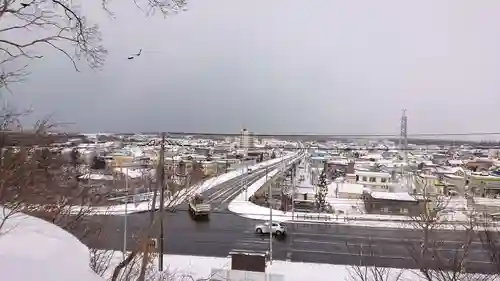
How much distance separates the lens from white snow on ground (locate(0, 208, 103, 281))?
113 centimetres

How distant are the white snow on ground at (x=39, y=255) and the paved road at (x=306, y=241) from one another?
6843 mm

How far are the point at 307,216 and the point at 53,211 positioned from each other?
1059 cm

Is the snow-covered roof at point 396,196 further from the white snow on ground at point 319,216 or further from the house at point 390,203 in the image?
A: the white snow on ground at point 319,216

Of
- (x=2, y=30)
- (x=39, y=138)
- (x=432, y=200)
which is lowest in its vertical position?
(x=432, y=200)

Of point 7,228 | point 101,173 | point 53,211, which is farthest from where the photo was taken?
point 101,173

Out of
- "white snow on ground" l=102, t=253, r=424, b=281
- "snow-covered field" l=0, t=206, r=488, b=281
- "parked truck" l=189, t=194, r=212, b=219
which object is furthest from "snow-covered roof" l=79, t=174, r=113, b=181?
"parked truck" l=189, t=194, r=212, b=219

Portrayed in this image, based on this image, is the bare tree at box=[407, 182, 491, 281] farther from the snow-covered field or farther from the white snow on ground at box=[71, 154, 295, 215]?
the snow-covered field

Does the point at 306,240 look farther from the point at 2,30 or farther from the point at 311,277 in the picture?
the point at 2,30

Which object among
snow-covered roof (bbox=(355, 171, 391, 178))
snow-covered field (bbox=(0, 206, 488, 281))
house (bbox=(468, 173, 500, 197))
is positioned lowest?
snow-covered roof (bbox=(355, 171, 391, 178))

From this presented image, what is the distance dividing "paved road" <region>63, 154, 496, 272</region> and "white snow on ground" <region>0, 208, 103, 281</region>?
6843mm

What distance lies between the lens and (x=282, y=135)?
5324 mm

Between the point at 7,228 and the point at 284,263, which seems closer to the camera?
the point at 7,228

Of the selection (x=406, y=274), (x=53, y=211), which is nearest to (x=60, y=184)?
(x=53, y=211)

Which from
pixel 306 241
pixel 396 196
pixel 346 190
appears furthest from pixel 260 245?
pixel 346 190
